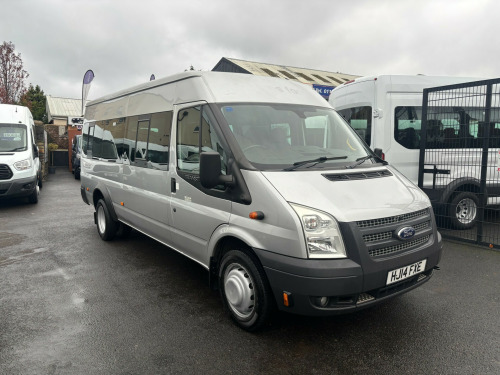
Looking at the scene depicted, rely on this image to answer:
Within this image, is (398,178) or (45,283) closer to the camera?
(398,178)

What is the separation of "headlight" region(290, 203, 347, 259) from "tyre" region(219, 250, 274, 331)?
554 mm

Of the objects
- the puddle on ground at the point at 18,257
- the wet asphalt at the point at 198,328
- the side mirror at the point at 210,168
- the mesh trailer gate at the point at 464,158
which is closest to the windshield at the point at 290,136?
the side mirror at the point at 210,168

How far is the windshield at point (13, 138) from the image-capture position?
1032 centimetres

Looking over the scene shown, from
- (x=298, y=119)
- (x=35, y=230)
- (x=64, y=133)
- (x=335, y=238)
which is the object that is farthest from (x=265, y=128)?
(x=64, y=133)

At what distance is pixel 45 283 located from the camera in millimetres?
4668

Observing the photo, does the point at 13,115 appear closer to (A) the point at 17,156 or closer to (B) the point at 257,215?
(A) the point at 17,156

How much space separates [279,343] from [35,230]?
246 inches

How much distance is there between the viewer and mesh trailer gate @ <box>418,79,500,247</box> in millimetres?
5801

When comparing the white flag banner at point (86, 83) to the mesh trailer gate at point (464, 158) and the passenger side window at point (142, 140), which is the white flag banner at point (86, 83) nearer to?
the passenger side window at point (142, 140)

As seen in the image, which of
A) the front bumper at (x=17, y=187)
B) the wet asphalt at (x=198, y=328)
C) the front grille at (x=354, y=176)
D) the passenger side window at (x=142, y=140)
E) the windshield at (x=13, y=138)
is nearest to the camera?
the wet asphalt at (x=198, y=328)

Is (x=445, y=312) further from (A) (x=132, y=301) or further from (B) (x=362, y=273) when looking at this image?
(A) (x=132, y=301)

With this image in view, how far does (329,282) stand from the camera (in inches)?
111

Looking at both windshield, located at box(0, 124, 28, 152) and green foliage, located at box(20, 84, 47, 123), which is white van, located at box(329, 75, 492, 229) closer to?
windshield, located at box(0, 124, 28, 152)

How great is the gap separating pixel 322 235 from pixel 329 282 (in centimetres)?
35
